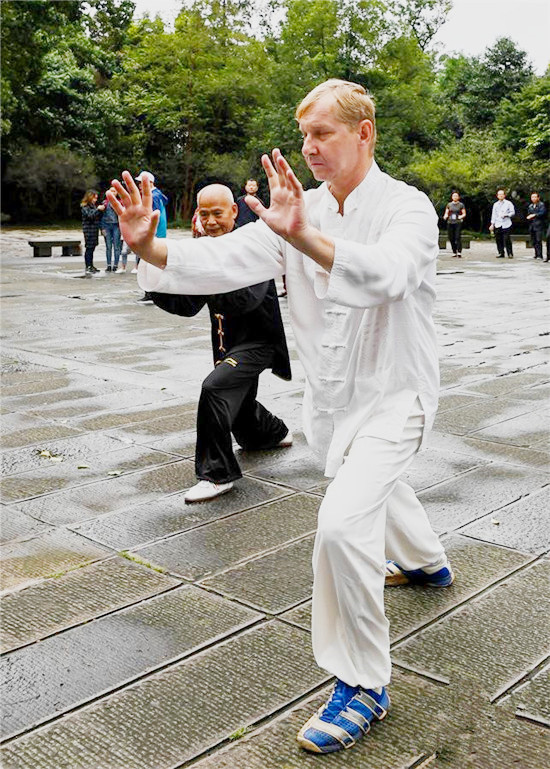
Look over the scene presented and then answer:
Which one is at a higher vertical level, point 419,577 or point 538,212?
point 538,212

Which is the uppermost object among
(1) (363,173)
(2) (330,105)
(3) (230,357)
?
(2) (330,105)

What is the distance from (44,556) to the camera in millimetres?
4281

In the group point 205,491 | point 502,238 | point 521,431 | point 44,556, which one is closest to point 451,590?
point 205,491

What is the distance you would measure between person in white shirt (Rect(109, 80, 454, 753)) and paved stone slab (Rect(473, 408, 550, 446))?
305cm

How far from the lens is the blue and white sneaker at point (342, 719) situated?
9.02 feet

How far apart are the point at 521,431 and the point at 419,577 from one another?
116 inches

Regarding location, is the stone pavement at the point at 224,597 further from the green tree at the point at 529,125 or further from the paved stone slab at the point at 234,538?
the green tree at the point at 529,125

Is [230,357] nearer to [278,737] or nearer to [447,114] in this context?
[278,737]

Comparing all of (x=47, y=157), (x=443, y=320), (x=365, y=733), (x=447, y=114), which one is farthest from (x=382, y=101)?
(x=365, y=733)

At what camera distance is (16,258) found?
23625mm

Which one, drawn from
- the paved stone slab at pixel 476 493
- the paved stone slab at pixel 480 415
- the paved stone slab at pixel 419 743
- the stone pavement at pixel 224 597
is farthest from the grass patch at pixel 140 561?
the paved stone slab at pixel 480 415

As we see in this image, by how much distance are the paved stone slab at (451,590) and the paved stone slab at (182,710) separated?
1.00ft

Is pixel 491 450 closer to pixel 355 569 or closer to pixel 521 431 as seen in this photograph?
pixel 521 431

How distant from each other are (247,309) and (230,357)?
31 cm
